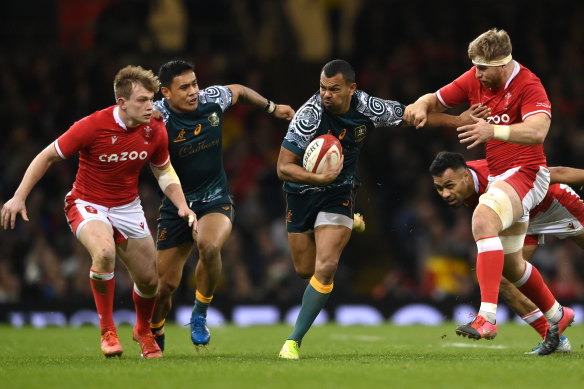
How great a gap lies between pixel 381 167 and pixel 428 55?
261 cm

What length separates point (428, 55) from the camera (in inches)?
706

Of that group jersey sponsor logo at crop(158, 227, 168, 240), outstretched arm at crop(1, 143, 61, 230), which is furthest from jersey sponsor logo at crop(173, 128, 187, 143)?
outstretched arm at crop(1, 143, 61, 230)

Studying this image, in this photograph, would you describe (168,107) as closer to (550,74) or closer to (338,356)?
(338,356)

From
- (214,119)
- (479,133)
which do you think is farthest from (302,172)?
(214,119)

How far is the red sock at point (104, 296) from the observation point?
7.63 metres

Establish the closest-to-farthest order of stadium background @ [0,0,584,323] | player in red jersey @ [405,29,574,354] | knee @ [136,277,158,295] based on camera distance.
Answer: player in red jersey @ [405,29,574,354] → knee @ [136,277,158,295] → stadium background @ [0,0,584,323]

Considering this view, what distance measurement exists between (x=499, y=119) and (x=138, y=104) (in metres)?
2.97

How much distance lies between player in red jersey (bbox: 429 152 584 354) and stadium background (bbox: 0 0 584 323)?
18.2ft

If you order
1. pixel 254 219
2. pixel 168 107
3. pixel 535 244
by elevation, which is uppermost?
pixel 168 107

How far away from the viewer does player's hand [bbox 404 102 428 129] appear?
7730mm

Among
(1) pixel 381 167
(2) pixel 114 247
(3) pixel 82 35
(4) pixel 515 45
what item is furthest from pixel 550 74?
(2) pixel 114 247

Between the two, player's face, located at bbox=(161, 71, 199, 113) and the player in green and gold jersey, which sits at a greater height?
player's face, located at bbox=(161, 71, 199, 113)

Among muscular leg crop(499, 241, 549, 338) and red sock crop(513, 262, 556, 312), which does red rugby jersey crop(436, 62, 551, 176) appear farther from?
muscular leg crop(499, 241, 549, 338)

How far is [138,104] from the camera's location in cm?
763
